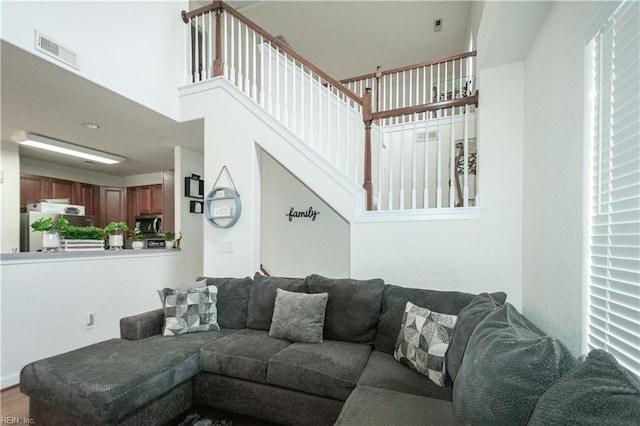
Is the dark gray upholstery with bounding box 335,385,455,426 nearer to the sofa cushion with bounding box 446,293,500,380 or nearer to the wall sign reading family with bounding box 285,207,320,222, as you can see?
the sofa cushion with bounding box 446,293,500,380

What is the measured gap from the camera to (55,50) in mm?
2230

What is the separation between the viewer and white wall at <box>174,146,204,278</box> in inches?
165

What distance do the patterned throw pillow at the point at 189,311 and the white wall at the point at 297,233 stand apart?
2.34 m

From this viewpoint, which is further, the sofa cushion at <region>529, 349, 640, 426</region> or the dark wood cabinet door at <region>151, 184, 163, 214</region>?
the dark wood cabinet door at <region>151, 184, 163, 214</region>

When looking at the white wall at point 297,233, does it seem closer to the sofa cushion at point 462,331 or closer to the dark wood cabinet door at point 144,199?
the dark wood cabinet door at point 144,199

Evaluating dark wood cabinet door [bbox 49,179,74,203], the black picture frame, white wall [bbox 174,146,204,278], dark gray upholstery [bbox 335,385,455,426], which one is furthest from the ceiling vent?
dark wood cabinet door [bbox 49,179,74,203]

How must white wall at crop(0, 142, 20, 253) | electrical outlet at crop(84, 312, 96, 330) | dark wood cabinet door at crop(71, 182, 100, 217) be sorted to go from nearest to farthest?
electrical outlet at crop(84, 312, 96, 330) → white wall at crop(0, 142, 20, 253) → dark wood cabinet door at crop(71, 182, 100, 217)

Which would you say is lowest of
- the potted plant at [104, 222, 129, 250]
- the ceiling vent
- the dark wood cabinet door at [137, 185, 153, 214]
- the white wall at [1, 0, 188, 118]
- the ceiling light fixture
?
the potted plant at [104, 222, 129, 250]

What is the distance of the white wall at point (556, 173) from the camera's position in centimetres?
135

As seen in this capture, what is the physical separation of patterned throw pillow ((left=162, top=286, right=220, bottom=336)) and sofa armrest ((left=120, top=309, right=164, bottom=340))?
3.6 inches

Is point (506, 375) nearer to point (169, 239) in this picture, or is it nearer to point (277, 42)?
point (277, 42)

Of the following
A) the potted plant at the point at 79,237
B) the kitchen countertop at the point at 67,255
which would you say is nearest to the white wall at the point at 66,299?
the kitchen countertop at the point at 67,255

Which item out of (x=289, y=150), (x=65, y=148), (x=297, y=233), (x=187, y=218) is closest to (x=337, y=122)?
(x=289, y=150)

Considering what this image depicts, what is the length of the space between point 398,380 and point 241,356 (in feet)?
3.41
